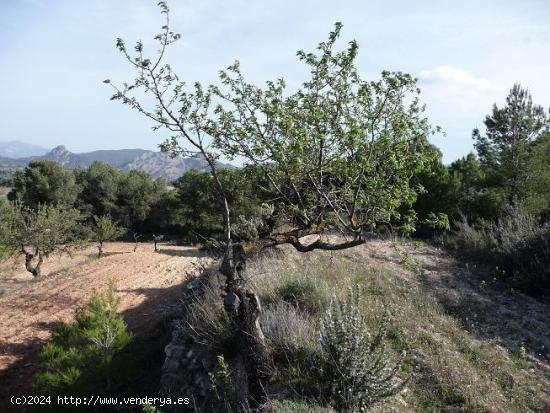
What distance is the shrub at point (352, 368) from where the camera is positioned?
4.24 meters

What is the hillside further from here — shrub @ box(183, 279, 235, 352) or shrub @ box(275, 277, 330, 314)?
shrub @ box(183, 279, 235, 352)

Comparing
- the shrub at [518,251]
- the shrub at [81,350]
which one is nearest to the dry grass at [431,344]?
the shrub at [518,251]

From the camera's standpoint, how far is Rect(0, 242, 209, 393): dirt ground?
10.0 meters

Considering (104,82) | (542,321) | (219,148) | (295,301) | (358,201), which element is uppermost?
(104,82)

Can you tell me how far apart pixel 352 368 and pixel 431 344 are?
2326 mm

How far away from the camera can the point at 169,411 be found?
18.0 ft

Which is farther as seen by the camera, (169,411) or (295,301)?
(295,301)

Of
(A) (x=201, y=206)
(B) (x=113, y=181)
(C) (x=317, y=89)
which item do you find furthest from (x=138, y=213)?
(C) (x=317, y=89)

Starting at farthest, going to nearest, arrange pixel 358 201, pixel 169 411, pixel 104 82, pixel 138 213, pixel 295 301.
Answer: pixel 138 213, pixel 295 301, pixel 169 411, pixel 358 201, pixel 104 82

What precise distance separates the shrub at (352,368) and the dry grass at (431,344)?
0.73 feet

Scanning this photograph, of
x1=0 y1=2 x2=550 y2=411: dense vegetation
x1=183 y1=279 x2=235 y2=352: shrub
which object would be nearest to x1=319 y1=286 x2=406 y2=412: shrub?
x1=0 y1=2 x2=550 y2=411: dense vegetation

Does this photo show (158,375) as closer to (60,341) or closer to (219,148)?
(60,341)

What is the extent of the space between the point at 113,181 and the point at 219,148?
39.0 metres

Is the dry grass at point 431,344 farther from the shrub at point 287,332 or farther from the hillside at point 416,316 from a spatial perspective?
the shrub at point 287,332
